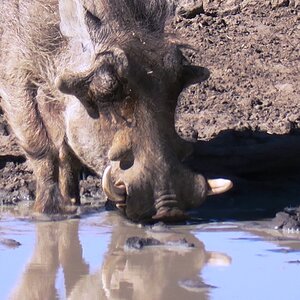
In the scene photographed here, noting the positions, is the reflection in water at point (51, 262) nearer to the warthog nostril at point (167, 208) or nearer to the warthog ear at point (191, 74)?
the warthog nostril at point (167, 208)

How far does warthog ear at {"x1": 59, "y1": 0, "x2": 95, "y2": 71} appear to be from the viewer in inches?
223

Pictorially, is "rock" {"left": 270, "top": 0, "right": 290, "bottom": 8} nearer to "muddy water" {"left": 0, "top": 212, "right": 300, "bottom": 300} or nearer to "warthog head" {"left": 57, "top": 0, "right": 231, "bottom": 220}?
"warthog head" {"left": 57, "top": 0, "right": 231, "bottom": 220}

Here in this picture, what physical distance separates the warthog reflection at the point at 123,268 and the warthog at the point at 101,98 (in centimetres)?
23

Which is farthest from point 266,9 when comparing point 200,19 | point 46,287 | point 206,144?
point 46,287

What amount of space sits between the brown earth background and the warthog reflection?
2.40 ft

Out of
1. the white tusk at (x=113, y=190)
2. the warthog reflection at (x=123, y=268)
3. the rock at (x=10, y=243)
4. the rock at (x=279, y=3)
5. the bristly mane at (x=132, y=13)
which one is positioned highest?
the rock at (x=279, y=3)

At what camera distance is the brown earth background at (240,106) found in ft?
20.7

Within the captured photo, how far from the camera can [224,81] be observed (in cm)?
814

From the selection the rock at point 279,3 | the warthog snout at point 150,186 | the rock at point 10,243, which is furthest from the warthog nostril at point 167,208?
the rock at point 279,3

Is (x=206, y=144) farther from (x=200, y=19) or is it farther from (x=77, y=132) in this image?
(x=200, y=19)

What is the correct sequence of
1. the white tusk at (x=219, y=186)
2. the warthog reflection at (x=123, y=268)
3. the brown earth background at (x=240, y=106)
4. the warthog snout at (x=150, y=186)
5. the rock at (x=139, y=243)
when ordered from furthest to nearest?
the brown earth background at (x=240, y=106), the white tusk at (x=219, y=186), the warthog snout at (x=150, y=186), the rock at (x=139, y=243), the warthog reflection at (x=123, y=268)

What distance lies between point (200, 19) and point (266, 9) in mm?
549

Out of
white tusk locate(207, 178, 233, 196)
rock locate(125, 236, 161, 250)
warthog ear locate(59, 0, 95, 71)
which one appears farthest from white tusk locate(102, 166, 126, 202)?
warthog ear locate(59, 0, 95, 71)

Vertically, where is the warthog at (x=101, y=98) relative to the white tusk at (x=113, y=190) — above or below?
above
